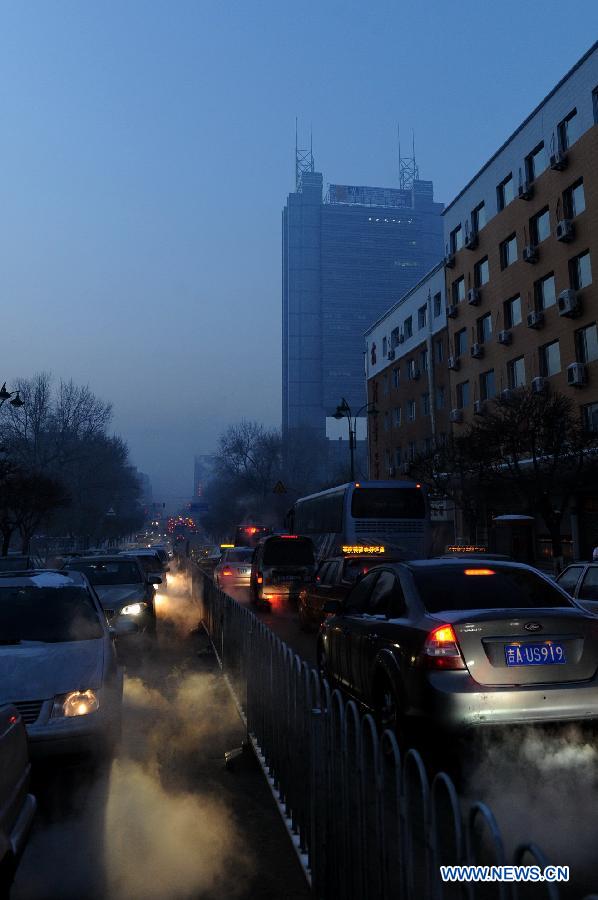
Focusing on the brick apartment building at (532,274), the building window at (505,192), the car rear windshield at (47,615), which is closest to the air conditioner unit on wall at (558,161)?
the brick apartment building at (532,274)

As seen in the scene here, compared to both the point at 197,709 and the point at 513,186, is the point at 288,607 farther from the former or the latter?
the point at 513,186

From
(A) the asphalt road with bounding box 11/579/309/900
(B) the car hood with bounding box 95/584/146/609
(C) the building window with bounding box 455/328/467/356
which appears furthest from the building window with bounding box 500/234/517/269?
(A) the asphalt road with bounding box 11/579/309/900

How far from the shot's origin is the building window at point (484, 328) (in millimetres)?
37634

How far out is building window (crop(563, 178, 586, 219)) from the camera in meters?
28.5

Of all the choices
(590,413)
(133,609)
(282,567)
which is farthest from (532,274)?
(133,609)

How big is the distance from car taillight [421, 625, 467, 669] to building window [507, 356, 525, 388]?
100ft

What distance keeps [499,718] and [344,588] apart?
7.28 metres

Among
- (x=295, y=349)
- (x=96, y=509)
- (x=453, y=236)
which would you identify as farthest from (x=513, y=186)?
(x=295, y=349)

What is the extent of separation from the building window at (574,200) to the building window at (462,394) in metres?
12.8

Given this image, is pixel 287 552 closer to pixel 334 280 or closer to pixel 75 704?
pixel 75 704

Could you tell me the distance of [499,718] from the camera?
4.73m

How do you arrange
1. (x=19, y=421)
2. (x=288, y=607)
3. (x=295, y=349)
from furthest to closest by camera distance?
(x=295, y=349) → (x=19, y=421) → (x=288, y=607)

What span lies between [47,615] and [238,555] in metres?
24.1

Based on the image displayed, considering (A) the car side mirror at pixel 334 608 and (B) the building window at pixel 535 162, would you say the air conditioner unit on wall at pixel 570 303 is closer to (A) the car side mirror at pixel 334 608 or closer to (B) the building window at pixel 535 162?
(B) the building window at pixel 535 162
